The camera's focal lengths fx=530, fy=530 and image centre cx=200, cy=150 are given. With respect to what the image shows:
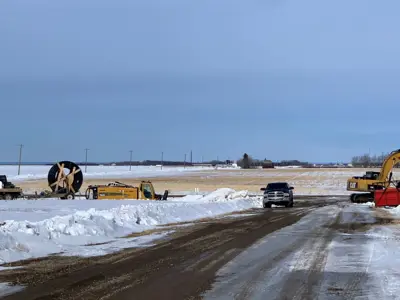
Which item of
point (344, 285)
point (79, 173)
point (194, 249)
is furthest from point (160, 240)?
point (79, 173)

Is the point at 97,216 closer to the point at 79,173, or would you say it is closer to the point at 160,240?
the point at 160,240

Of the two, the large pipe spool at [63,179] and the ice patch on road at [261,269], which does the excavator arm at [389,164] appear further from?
the ice patch on road at [261,269]

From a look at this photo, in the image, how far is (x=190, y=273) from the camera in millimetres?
10508

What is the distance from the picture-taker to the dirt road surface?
8633mm

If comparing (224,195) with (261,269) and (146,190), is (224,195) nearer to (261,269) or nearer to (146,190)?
(146,190)

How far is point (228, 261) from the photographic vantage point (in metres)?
12.0

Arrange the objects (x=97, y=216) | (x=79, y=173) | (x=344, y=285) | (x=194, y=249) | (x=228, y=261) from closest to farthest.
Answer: (x=344, y=285) < (x=228, y=261) < (x=194, y=249) < (x=97, y=216) < (x=79, y=173)

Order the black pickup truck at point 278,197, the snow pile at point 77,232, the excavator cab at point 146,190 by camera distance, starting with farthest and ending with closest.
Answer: the black pickup truck at point 278,197 < the excavator cab at point 146,190 < the snow pile at point 77,232

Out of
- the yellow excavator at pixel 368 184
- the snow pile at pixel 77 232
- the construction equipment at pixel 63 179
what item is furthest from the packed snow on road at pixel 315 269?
the construction equipment at pixel 63 179

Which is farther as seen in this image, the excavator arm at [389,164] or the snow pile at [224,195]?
the snow pile at [224,195]

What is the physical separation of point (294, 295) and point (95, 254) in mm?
6164

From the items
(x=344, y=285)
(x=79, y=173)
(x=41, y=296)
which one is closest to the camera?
(x=41, y=296)

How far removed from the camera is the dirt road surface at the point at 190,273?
28.3 ft

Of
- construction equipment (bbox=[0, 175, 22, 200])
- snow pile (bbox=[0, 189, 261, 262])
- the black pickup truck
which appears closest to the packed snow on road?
snow pile (bbox=[0, 189, 261, 262])
